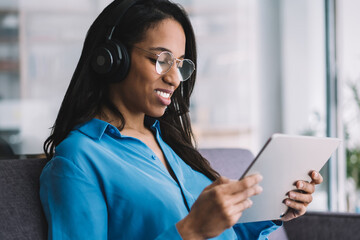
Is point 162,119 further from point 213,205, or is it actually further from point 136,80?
point 213,205

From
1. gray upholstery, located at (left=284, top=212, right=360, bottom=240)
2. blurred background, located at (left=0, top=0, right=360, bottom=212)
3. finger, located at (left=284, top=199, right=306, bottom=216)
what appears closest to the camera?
finger, located at (left=284, top=199, right=306, bottom=216)

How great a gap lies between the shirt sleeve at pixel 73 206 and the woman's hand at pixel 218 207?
181 mm

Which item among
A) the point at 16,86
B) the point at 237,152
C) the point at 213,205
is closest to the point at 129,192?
the point at 213,205

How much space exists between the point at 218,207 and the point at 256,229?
46 centimetres

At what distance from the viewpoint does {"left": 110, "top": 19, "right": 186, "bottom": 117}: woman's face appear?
1.03m

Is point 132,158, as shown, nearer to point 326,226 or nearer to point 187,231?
point 187,231

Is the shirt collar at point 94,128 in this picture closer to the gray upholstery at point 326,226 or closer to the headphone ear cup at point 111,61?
the headphone ear cup at point 111,61

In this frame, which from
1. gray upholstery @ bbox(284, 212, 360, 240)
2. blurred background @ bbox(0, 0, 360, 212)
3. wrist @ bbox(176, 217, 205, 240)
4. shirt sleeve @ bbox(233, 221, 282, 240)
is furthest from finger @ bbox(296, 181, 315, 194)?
blurred background @ bbox(0, 0, 360, 212)

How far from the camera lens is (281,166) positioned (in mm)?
904

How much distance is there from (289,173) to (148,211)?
0.32 m

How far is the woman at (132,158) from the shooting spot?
2.81ft

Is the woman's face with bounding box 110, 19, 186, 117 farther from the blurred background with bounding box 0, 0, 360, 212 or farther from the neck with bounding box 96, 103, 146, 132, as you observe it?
the blurred background with bounding box 0, 0, 360, 212

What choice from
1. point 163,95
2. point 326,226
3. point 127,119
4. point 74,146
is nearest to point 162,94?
point 163,95

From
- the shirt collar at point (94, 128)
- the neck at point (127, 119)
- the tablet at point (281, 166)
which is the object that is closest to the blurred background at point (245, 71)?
the neck at point (127, 119)
